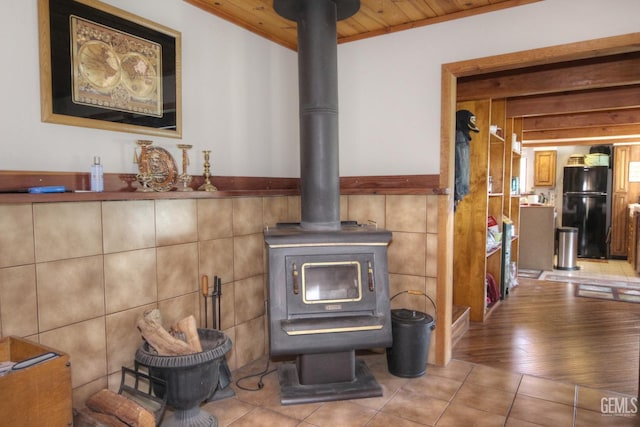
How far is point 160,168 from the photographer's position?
2.25m

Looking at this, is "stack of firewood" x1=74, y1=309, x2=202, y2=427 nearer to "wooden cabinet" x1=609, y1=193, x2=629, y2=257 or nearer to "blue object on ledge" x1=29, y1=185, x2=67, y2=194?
"blue object on ledge" x1=29, y1=185, x2=67, y2=194

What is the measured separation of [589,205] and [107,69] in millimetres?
7936

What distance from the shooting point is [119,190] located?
2125 mm

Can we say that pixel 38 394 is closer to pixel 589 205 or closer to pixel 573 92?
pixel 573 92

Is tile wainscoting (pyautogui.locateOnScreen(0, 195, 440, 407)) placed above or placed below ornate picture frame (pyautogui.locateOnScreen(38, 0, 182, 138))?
below

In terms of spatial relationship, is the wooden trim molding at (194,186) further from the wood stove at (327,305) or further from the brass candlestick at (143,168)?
the wood stove at (327,305)

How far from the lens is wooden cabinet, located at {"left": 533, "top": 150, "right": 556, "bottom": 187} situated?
8.22 meters

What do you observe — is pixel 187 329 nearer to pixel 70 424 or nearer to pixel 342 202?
pixel 70 424

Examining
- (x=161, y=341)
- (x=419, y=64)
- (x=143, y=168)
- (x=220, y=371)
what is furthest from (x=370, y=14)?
(x=220, y=371)

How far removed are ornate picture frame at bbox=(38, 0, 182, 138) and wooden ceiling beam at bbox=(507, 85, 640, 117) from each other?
362cm

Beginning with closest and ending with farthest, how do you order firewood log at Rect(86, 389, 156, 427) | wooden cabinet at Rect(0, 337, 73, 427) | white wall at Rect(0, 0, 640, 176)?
wooden cabinet at Rect(0, 337, 73, 427)
firewood log at Rect(86, 389, 156, 427)
white wall at Rect(0, 0, 640, 176)

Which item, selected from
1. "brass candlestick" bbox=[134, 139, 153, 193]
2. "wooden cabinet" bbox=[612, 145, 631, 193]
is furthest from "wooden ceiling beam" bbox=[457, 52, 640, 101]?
"wooden cabinet" bbox=[612, 145, 631, 193]

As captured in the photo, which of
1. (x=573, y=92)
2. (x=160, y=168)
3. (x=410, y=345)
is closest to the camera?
(x=160, y=168)

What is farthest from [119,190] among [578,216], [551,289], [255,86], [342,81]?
[578,216]
